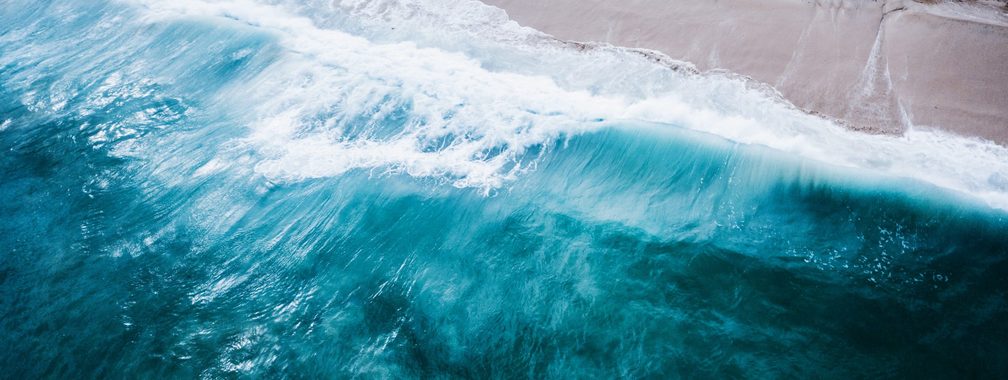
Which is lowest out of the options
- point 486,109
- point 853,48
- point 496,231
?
point 496,231

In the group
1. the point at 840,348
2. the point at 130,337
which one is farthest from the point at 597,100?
the point at 130,337

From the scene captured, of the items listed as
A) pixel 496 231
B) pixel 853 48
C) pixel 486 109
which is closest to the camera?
pixel 496 231

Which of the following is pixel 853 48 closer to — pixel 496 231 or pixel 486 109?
pixel 486 109

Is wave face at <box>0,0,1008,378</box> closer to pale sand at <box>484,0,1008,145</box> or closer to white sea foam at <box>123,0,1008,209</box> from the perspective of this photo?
white sea foam at <box>123,0,1008,209</box>

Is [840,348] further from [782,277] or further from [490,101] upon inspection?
[490,101]

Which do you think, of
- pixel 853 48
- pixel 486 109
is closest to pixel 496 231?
pixel 486 109

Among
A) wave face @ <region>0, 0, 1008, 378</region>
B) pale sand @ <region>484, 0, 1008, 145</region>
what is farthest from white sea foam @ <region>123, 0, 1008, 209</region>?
pale sand @ <region>484, 0, 1008, 145</region>

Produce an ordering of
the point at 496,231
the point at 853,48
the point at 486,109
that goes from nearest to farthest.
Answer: the point at 496,231 → the point at 853,48 → the point at 486,109
